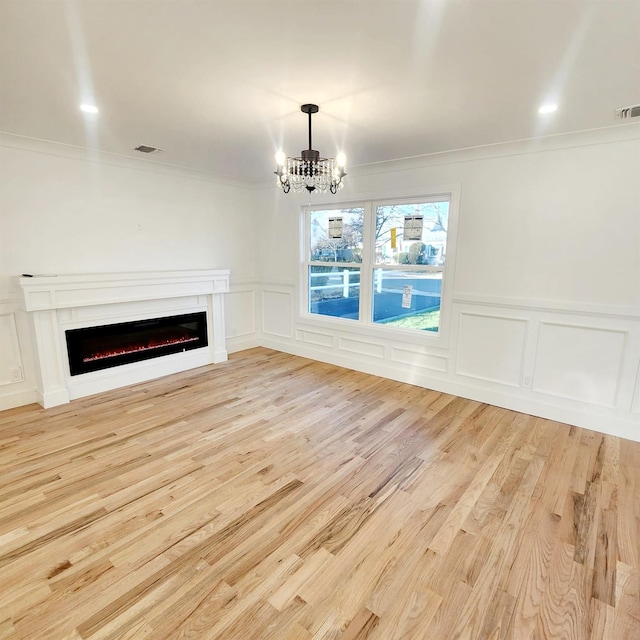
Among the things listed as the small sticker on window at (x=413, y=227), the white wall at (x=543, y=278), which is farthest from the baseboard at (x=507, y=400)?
the small sticker on window at (x=413, y=227)

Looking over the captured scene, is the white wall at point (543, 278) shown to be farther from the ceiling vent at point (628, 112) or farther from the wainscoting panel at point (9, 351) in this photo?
the wainscoting panel at point (9, 351)

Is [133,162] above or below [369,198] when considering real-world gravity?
above

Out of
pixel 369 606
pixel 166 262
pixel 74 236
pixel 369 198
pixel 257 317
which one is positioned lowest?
pixel 369 606

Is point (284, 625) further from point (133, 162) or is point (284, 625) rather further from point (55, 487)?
point (133, 162)

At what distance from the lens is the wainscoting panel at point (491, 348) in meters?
3.54

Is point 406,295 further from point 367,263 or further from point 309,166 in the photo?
point 309,166

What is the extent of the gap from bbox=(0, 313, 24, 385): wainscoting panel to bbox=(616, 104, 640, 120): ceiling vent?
5279 mm

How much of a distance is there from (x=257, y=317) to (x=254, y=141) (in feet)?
9.64

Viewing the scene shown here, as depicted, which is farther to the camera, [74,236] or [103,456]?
[74,236]

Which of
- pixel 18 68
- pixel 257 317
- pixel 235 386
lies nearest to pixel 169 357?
pixel 235 386

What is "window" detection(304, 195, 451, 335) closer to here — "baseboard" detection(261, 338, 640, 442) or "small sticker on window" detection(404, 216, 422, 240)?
"small sticker on window" detection(404, 216, 422, 240)

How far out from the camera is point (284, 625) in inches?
60.1

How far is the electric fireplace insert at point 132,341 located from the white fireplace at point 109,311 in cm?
6

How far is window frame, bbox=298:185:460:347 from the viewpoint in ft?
12.5
